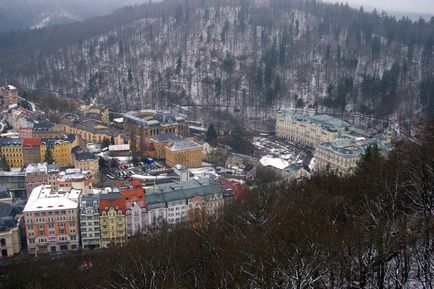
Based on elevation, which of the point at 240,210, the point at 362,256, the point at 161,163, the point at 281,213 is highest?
the point at 362,256

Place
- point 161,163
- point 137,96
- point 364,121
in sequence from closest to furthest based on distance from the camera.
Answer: point 161,163 → point 364,121 → point 137,96

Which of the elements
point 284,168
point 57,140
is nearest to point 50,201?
point 57,140

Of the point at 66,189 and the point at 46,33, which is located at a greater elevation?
the point at 46,33

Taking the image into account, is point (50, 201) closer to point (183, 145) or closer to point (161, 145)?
point (183, 145)

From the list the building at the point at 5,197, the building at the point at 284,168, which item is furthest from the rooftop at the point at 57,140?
the building at the point at 284,168

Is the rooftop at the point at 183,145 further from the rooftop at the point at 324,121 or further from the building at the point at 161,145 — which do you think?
the rooftop at the point at 324,121

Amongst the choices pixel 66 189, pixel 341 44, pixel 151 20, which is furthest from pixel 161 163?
pixel 151 20

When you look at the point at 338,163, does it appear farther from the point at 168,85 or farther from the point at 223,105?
the point at 168,85
